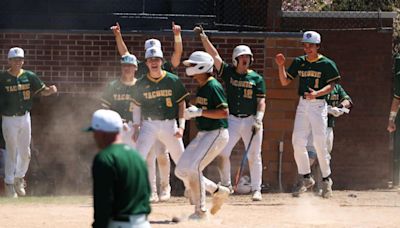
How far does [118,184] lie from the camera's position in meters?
7.14

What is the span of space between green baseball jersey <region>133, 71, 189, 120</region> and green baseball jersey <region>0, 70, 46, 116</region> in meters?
2.64

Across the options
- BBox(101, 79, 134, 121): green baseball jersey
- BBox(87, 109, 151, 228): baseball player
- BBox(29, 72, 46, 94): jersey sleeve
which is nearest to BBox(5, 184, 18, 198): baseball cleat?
BBox(29, 72, 46, 94): jersey sleeve

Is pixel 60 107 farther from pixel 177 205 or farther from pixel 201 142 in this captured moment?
pixel 201 142

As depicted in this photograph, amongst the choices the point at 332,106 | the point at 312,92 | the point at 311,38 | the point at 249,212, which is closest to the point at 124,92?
the point at 249,212

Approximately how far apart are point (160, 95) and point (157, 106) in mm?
188

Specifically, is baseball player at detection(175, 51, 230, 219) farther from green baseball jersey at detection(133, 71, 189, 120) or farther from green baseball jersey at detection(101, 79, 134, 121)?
green baseball jersey at detection(101, 79, 134, 121)

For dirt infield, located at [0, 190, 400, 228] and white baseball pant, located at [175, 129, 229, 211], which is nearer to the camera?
white baseball pant, located at [175, 129, 229, 211]

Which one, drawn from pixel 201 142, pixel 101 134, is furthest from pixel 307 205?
pixel 101 134

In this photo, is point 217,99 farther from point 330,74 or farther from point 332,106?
point 332,106

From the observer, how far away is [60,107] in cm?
1684


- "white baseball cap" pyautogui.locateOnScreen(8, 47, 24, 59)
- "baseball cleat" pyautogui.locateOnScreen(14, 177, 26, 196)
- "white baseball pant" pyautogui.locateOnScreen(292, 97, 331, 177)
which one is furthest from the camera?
"baseball cleat" pyautogui.locateOnScreen(14, 177, 26, 196)

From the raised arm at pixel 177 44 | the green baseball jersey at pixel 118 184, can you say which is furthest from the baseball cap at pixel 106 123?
the raised arm at pixel 177 44

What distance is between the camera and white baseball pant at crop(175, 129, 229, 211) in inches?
464

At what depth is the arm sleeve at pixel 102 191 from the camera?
7023mm
